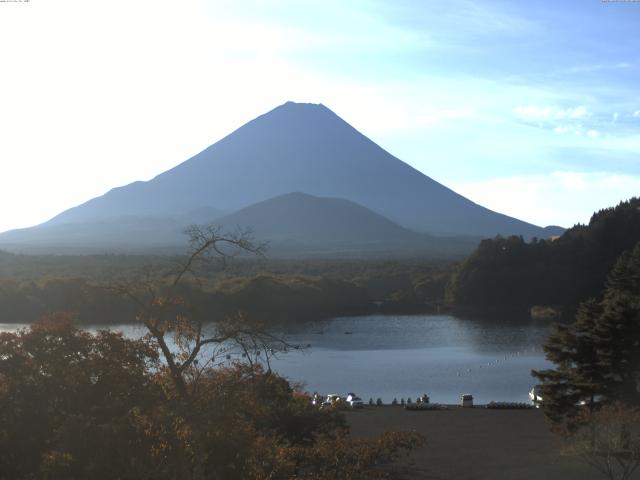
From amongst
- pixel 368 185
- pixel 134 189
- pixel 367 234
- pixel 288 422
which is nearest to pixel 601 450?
pixel 288 422

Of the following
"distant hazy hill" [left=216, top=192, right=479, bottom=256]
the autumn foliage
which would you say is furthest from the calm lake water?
"distant hazy hill" [left=216, top=192, right=479, bottom=256]

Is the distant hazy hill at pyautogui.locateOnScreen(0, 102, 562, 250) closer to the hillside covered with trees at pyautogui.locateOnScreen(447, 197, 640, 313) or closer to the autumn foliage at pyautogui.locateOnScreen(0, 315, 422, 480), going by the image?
the hillside covered with trees at pyautogui.locateOnScreen(447, 197, 640, 313)

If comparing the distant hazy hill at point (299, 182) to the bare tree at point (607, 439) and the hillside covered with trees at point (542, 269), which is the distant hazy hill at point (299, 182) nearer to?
the hillside covered with trees at point (542, 269)

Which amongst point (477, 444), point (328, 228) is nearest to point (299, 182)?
point (328, 228)

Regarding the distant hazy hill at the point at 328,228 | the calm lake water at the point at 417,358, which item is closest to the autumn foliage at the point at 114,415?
the calm lake water at the point at 417,358

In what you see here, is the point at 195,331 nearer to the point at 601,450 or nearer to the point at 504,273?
the point at 601,450

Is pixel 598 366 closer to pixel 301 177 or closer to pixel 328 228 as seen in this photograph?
pixel 328 228
